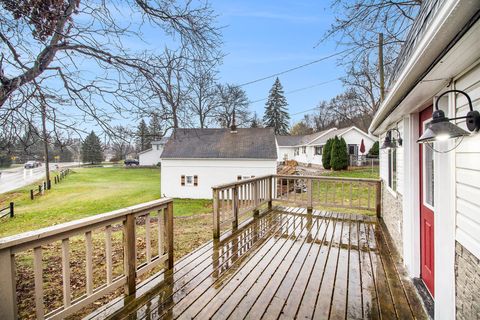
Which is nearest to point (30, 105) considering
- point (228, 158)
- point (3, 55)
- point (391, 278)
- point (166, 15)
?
point (3, 55)

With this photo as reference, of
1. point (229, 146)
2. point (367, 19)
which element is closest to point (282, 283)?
point (367, 19)

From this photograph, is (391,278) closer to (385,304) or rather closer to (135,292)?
(385,304)

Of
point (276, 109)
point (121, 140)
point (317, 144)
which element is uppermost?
point (276, 109)

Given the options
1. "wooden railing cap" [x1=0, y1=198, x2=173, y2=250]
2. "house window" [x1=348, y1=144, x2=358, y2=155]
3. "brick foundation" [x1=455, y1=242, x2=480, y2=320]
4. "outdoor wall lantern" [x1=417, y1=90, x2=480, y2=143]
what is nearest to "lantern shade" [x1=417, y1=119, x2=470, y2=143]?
"outdoor wall lantern" [x1=417, y1=90, x2=480, y2=143]

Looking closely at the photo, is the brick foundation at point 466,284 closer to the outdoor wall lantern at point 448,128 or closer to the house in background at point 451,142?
the house in background at point 451,142

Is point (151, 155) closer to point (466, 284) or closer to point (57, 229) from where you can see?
point (57, 229)

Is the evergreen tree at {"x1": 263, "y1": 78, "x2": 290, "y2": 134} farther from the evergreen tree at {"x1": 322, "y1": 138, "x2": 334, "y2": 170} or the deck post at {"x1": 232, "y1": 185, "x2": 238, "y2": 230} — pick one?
the deck post at {"x1": 232, "y1": 185, "x2": 238, "y2": 230}

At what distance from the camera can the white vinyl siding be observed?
1.48 metres

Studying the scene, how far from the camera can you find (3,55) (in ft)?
8.77

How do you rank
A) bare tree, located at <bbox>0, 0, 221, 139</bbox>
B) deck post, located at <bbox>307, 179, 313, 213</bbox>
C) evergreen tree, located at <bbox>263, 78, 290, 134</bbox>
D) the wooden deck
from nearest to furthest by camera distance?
the wooden deck → bare tree, located at <bbox>0, 0, 221, 139</bbox> → deck post, located at <bbox>307, 179, 313, 213</bbox> → evergreen tree, located at <bbox>263, 78, 290, 134</bbox>

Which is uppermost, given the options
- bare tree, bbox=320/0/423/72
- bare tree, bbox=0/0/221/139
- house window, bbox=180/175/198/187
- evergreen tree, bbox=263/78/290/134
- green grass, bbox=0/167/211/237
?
evergreen tree, bbox=263/78/290/134

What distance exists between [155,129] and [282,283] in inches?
121

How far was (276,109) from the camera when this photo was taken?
4481 cm

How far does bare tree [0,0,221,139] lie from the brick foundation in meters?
3.92
